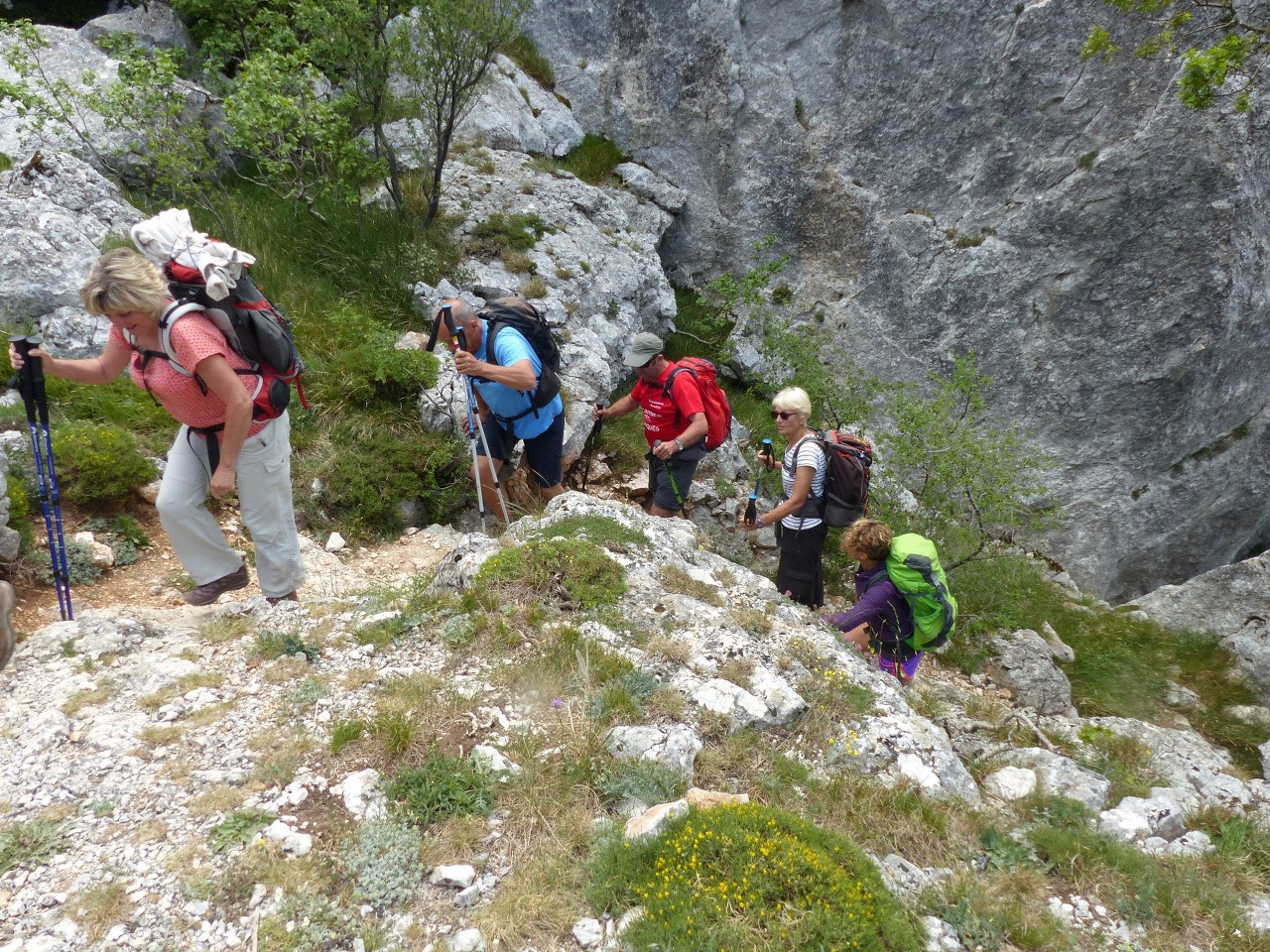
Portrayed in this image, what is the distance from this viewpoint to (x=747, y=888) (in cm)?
275

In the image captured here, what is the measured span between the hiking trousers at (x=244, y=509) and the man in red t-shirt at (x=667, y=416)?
11.5ft

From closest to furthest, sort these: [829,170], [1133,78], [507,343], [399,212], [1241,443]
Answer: [507,343] < [399,212] < [1133,78] < [1241,443] < [829,170]

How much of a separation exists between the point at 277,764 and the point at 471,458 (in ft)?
15.1

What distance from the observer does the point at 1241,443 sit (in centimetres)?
1309

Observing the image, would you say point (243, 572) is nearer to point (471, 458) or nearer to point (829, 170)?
point (471, 458)

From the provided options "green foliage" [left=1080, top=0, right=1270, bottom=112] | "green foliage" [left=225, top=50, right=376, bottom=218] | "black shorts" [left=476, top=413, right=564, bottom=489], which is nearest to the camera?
"black shorts" [left=476, top=413, right=564, bottom=489]

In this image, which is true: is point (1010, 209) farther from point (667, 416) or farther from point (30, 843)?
point (30, 843)

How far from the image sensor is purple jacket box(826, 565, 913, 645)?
546 centimetres

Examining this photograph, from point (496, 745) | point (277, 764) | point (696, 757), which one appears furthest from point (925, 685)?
point (277, 764)

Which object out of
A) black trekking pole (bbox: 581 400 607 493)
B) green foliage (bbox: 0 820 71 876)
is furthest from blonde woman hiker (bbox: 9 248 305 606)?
black trekking pole (bbox: 581 400 607 493)

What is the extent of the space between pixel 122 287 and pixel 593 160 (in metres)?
13.1

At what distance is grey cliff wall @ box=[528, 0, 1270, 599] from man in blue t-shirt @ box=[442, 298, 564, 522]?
32.7ft

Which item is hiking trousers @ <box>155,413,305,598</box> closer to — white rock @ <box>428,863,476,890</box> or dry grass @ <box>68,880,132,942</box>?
dry grass @ <box>68,880,132,942</box>

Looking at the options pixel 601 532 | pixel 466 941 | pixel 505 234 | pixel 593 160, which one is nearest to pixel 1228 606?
pixel 601 532
